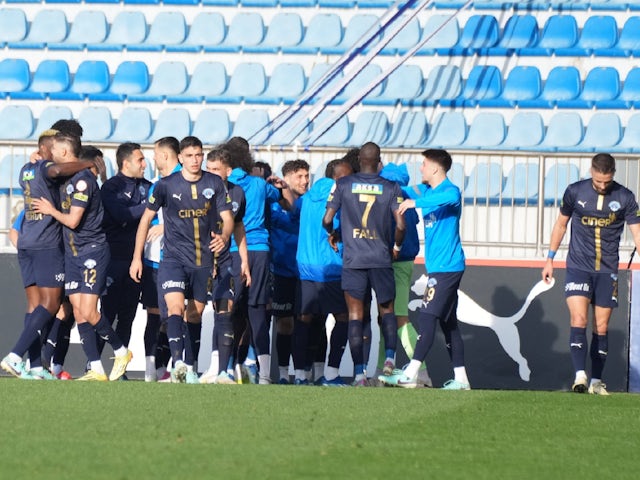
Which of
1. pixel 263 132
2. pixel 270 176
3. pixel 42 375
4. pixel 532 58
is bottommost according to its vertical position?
pixel 42 375

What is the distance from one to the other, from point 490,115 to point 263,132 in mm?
3148

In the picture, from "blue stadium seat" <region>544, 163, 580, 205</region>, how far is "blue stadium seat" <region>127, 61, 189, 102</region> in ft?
22.5

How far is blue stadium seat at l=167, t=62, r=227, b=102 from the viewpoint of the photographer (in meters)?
18.3

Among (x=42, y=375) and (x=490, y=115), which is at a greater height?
(x=490, y=115)

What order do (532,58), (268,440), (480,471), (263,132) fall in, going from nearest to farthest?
(480,471)
(268,440)
(263,132)
(532,58)

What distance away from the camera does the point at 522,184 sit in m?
Result: 13.4

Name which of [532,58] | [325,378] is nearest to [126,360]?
[325,378]

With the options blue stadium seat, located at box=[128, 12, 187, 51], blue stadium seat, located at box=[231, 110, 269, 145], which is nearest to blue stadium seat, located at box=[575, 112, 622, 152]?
blue stadium seat, located at box=[231, 110, 269, 145]

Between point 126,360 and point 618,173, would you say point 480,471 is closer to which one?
point 126,360

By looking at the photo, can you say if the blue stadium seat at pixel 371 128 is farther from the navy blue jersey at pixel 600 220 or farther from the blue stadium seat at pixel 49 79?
the navy blue jersey at pixel 600 220

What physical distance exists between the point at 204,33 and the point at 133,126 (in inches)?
85.6

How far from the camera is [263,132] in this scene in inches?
668

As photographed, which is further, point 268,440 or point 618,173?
point 618,173

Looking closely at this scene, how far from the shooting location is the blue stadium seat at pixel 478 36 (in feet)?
60.3
